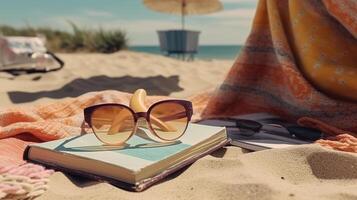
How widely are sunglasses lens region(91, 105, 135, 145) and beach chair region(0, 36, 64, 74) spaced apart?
120 inches

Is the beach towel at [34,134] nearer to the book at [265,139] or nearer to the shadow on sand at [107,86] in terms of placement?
the book at [265,139]

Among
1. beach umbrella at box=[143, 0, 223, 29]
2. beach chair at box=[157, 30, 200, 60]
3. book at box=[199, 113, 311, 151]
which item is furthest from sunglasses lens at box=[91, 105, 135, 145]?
beach chair at box=[157, 30, 200, 60]

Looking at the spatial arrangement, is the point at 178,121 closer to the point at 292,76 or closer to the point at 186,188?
the point at 186,188

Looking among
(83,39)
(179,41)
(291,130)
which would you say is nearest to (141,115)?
(291,130)

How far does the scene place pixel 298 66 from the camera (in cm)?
139

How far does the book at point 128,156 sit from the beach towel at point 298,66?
1.38 ft

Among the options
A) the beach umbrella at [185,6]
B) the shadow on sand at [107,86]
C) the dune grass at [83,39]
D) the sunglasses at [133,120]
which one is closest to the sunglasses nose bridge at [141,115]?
the sunglasses at [133,120]

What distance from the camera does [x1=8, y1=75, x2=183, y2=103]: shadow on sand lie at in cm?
251

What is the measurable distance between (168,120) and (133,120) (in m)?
0.09

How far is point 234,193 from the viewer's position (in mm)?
807

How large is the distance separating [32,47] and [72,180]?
3802mm

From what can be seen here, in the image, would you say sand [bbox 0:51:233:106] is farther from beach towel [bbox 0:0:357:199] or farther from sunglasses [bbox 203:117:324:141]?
sunglasses [bbox 203:117:324:141]

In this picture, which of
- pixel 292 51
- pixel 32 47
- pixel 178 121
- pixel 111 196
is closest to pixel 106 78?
pixel 32 47

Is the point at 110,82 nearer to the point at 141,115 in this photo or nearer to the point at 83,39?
the point at 141,115
